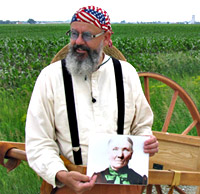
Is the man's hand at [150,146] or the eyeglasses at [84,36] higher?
the eyeglasses at [84,36]

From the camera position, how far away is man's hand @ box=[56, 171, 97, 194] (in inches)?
72.4

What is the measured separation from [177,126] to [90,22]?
2.74 m

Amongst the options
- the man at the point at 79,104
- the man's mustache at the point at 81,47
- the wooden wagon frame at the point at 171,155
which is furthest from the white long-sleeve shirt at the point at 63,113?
the wooden wagon frame at the point at 171,155

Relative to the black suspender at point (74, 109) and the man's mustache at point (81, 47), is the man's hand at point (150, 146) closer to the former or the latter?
the black suspender at point (74, 109)

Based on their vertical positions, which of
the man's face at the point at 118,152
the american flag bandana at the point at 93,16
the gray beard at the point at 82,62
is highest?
the american flag bandana at the point at 93,16

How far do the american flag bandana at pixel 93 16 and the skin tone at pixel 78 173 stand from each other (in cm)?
2

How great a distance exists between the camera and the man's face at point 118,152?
75.6 inches

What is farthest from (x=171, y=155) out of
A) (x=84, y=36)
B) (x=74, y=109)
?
(x=84, y=36)

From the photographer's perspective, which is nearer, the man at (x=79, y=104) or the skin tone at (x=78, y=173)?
the skin tone at (x=78, y=173)

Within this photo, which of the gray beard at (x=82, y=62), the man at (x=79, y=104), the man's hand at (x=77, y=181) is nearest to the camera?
the man's hand at (x=77, y=181)

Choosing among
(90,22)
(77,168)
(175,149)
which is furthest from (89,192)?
(175,149)

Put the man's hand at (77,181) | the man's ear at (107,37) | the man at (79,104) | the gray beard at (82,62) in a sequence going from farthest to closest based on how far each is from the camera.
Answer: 1. the man's ear at (107,37)
2. the gray beard at (82,62)
3. the man at (79,104)
4. the man's hand at (77,181)

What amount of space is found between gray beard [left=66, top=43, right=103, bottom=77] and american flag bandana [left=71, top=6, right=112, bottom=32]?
0.51ft

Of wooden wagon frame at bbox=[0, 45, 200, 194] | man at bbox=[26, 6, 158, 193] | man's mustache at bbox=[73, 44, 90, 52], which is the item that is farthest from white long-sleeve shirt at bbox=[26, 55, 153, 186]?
wooden wagon frame at bbox=[0, 45, 200, 194]
